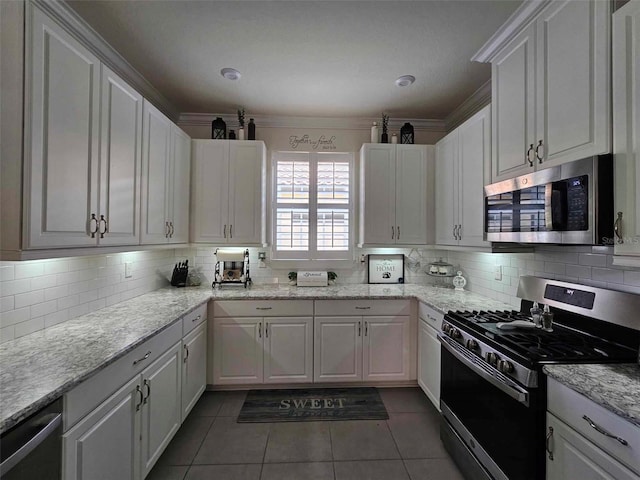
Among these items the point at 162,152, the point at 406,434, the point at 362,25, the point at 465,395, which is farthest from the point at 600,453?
the point at 162,152

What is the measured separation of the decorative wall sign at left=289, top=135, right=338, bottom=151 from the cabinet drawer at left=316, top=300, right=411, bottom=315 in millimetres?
1725

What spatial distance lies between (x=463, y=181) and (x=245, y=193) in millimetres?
2010

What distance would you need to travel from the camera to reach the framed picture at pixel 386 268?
Answer: 10.5 feet

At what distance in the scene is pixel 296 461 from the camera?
73.2 inches

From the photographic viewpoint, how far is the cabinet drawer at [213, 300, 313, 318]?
8.41 feet

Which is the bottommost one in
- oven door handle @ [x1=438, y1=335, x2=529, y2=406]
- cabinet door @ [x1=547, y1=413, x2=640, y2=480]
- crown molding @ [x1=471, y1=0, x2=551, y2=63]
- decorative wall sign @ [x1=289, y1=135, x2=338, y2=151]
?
cabinet door @ [x1=547, y1=413, x2=640, y2=480]

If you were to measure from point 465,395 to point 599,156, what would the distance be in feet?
4.62

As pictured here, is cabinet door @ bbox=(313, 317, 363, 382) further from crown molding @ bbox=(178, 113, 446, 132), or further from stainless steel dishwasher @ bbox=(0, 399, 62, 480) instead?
crown molding @ bbox=(178, 113, 446, 132)

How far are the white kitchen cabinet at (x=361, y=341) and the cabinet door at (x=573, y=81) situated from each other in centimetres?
171

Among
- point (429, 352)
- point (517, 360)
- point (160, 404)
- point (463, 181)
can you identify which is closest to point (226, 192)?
point (160, 404)

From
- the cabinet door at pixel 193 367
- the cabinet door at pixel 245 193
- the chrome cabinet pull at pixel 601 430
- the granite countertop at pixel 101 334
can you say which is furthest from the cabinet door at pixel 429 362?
the cabinet door at pixel 193 367

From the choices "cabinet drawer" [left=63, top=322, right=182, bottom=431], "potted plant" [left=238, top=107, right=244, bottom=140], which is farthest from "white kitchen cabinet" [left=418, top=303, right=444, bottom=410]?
"potted plant" [left=238, top=107, right=244, bottom=140]

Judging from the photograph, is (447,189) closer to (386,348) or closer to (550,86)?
(550,86)

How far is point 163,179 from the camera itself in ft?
7.63
